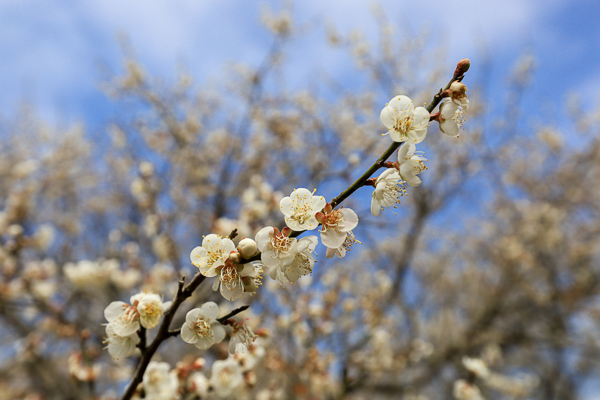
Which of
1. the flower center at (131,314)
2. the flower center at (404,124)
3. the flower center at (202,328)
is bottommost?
the flower center at (202,328)

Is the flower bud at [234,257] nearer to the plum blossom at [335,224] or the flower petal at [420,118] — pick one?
the plum blossom at [335,224]

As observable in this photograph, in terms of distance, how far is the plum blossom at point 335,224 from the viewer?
119 cm

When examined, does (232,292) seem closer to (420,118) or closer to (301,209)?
(301,209)

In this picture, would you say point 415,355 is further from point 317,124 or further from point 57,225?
point 57,225

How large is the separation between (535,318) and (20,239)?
11.5m

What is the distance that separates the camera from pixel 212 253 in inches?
49.4

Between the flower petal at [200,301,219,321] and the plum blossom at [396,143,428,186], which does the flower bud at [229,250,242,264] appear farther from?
the plum blossom at [396,143,428,186]

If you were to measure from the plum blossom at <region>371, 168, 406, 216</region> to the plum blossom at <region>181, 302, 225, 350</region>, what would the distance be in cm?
73

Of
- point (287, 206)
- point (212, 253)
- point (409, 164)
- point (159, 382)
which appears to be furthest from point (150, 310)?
point (409, 164)

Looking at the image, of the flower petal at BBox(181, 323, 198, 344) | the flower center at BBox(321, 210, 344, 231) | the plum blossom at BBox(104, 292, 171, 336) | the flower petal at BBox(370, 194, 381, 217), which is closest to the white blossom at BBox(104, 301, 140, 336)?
the plum blossom at BBox(104, 292, 171, 336)

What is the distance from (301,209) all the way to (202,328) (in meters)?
0.61

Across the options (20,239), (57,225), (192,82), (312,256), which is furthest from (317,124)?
(57,225)

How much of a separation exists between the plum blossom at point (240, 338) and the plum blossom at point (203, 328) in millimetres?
46

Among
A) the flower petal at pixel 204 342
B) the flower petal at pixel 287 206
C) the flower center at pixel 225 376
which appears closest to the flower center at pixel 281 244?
the flower petal at pixel 287 206
